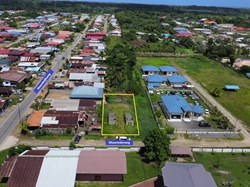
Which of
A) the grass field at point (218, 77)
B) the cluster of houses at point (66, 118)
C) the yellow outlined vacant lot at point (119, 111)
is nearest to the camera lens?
the cluster of houses at point (66, 118)

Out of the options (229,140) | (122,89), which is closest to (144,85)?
(122,89)

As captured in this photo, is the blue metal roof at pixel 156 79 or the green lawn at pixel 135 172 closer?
the green lawn at pixel 135 172

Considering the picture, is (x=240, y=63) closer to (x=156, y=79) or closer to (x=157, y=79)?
(x=157, y=79)

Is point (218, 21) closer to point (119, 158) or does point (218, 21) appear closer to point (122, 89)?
point (122, 89)

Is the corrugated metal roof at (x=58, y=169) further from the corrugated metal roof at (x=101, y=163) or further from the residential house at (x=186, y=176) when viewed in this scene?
the residential house at (x=186, y=176)

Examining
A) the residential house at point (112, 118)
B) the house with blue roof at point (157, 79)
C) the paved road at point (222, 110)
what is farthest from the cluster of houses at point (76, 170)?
the house with blue roof at point (157, 79)

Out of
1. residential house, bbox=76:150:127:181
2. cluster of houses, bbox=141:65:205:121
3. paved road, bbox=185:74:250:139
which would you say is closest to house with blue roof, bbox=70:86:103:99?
cluster of houses, bbox=141:65:205:121

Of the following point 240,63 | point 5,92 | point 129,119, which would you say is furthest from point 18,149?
point 240,63
